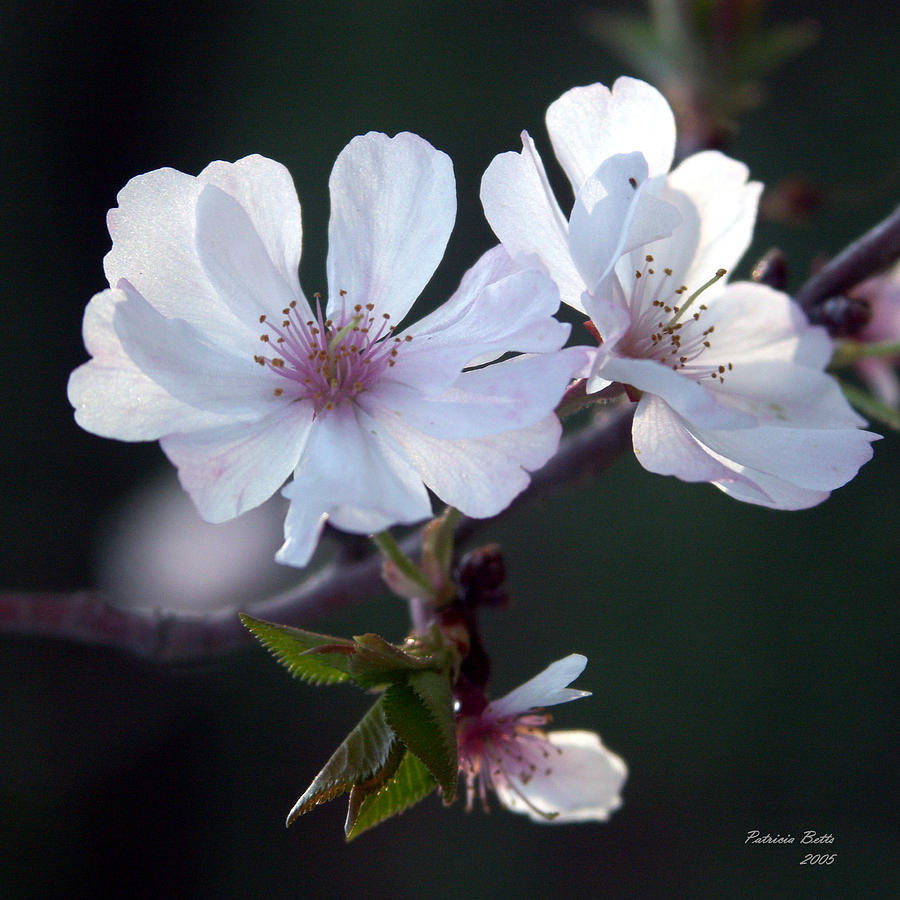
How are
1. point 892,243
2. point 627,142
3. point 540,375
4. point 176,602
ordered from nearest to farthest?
1. point 540,375
2. point 627,142
3. point 892,243
4. point 176,602

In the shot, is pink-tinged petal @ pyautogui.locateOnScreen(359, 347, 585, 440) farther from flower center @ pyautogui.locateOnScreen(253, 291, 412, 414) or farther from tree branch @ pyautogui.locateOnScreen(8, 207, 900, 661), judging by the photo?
tree branch @ pyautogui.locateOnScreen(8, 207, 900, 661)

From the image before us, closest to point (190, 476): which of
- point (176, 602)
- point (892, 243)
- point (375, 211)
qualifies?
point (375, 211)

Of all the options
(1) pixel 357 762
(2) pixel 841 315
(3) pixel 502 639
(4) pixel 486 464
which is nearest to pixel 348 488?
(4) pixel 486 464

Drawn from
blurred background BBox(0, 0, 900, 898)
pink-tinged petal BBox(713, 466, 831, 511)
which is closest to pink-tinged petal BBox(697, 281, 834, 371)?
pink-tinged petal BBox(713, 466, 831, 511)

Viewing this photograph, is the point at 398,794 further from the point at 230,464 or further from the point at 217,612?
the point at 217,612

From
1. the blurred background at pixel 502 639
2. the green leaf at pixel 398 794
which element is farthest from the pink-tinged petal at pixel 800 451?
the blurred background at pixel 502 639

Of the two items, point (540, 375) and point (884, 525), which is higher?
point (540, 375)

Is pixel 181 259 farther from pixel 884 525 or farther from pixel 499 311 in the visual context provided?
pixel 884 525
